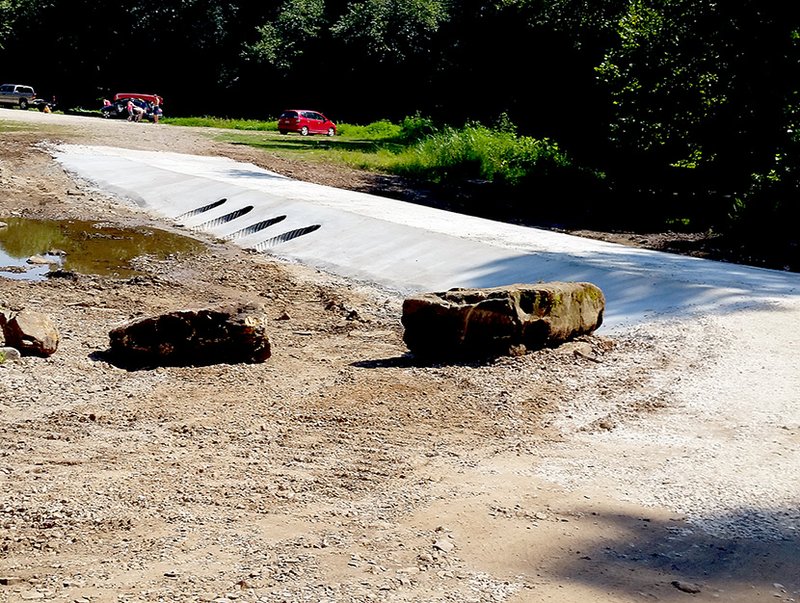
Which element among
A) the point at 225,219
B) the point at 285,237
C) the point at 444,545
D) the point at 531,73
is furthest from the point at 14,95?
the point at 444,545

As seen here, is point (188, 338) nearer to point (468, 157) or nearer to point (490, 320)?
point (490, 320)

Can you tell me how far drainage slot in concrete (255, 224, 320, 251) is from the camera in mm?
19406

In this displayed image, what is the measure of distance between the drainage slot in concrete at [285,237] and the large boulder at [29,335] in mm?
9008

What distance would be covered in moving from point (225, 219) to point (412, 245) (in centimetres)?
637

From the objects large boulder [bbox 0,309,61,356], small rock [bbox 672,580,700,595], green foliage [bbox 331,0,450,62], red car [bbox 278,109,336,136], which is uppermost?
green foliage [bbox 331,0,450,62]

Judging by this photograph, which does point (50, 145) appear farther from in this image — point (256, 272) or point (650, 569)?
point (650, 569)

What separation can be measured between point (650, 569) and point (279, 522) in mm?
2183

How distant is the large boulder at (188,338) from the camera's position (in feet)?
34.2

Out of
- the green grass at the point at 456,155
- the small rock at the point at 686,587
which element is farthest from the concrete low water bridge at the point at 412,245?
the small rock at the point at 686,587

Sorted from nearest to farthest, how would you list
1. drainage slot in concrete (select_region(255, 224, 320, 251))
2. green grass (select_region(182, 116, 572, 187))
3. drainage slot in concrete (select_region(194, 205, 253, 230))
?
drainage slot in concrete (select_region(255, 224, 320, 251)), drainage slot in concrete (select_region(194, 205, 253, 230)), green grass (select_region(182, 116, 572, 187))

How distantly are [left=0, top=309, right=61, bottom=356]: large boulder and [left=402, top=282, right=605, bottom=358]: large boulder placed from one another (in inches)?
134

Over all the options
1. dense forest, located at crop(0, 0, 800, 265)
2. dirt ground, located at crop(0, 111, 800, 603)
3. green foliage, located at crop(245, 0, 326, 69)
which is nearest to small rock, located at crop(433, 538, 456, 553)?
dirt ground, located at crop(0, 111, 800, 603)

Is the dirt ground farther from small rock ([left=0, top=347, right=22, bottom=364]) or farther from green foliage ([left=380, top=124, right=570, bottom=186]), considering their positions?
green foliage ([left=380, top=124, right=570, bottom=186])

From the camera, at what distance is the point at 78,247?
18.9 meters
